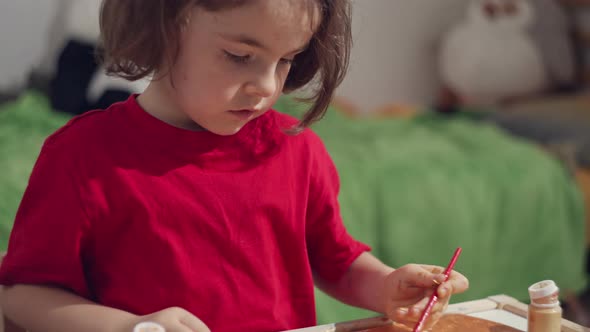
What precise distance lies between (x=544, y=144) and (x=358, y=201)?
0.79m

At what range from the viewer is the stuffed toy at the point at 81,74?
187 cm

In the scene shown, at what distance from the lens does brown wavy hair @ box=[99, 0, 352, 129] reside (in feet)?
2.16

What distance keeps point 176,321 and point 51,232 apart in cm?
14

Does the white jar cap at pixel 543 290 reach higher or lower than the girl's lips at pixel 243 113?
lower

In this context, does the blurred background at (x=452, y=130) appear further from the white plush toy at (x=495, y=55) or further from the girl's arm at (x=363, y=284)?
the girl's arm at (x=363, y=284)

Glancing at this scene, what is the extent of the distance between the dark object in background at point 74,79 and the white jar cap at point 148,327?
1371mm

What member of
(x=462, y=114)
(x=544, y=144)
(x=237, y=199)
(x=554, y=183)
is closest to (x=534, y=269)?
(x=554, y=183)

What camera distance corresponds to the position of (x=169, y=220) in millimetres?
699

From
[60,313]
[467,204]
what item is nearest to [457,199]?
[467,204]

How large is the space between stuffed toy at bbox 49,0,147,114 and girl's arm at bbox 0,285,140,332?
1.19 metres

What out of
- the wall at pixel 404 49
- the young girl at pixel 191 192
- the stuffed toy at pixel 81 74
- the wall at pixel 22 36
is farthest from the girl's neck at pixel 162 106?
the wall at pixel 404 49

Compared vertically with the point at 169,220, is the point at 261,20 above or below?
above

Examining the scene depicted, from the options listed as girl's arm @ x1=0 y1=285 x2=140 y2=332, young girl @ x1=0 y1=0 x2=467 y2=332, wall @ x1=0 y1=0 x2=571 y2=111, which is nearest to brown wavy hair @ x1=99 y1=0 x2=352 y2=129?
young girl @ x1=0 y1=0 x2=467 y2=332

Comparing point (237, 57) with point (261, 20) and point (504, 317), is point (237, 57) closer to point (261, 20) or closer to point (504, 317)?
point (261, 20)
